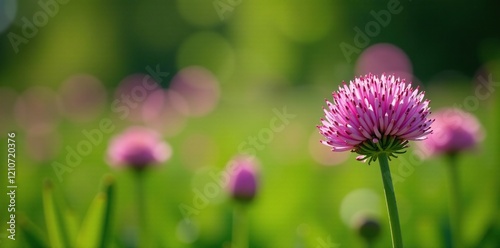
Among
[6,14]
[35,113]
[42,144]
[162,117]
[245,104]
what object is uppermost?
[6,14]

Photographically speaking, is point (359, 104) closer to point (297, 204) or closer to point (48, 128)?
point (297, 204)

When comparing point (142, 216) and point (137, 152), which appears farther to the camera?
point (137, 152)

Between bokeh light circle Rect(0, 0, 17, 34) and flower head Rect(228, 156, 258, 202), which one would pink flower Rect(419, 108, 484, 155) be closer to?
flower head Rect(228, 156, 258, 202)

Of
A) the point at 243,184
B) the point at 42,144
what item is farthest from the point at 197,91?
the point at 243,184

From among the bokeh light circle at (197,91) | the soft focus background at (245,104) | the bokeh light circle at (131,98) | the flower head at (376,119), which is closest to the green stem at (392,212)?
the flower head at (376,119)

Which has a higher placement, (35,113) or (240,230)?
(35,113)

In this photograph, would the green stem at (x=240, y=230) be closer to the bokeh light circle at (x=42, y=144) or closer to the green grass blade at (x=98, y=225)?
the green grass blade at (x=98, y=225)

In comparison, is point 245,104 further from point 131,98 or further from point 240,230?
point 240,230
